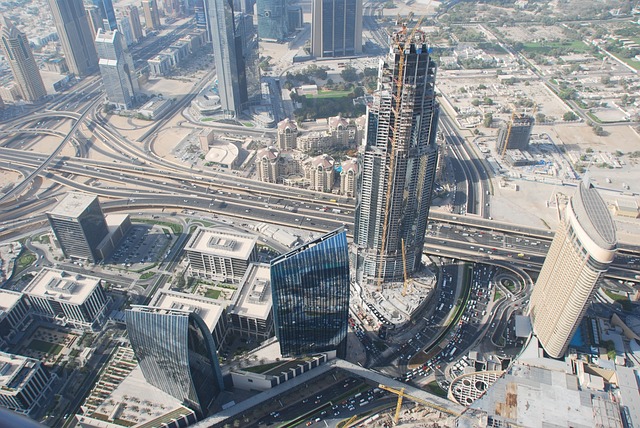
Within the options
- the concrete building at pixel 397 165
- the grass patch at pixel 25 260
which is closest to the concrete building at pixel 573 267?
the concrete building at pixel 397 165

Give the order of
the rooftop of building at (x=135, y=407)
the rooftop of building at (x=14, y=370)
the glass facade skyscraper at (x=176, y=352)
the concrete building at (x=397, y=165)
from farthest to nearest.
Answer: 1. the rooftop of building at (x=14, y=370)
2. the concrete building at (x=397, y=165)
3. the rooftop of building at (x=135, y=407)
4. the glass facade skyscraper at (x=176, y=352)

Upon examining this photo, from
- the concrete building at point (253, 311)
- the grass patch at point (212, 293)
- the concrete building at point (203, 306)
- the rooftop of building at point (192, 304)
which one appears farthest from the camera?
the grass patch at point (212, 293)

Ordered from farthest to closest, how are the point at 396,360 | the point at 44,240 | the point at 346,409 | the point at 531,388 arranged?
the point at 44,240
the point at 396,360
the point at 346,409
the point at 531,388

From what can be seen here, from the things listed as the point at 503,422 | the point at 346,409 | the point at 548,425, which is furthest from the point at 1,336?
the point at 548,425

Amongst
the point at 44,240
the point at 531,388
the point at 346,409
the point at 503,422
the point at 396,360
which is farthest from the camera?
the point at 44,240

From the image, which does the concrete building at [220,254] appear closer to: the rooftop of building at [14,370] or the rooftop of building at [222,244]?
the rooftop of building at [222,244]

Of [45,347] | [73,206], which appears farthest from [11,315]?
[73,206]

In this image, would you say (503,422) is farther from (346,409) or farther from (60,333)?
(60,333)

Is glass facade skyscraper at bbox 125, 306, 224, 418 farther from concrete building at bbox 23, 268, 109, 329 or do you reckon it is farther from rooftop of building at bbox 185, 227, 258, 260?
rooftop of building at bbox 185, 227, 258, 260
